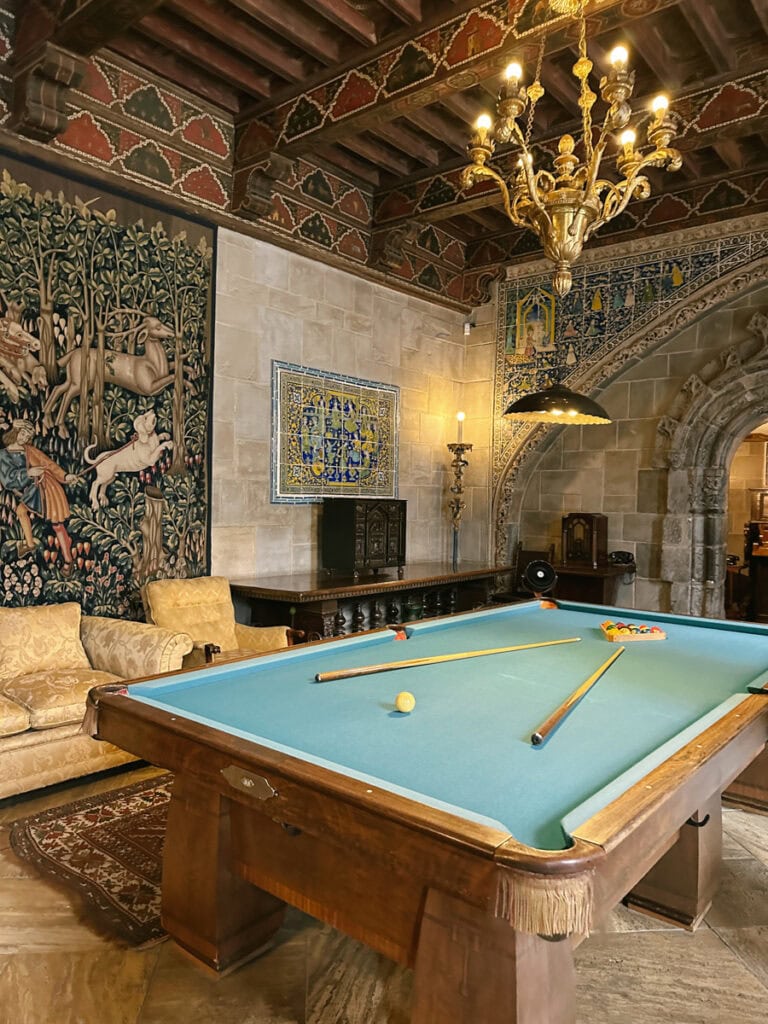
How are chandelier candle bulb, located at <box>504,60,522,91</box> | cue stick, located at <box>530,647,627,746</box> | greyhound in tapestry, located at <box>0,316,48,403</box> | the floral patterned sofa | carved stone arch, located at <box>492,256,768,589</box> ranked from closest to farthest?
1. cue stick, located at <box>530,647,627,746</box>
2. chandelier candle bulb, located at <box>504,60,522,91</box>
3. the floral patterned sofa
4. greyhound in tapestry, located at <box>0,316,48,403</box>
5. carved stone arch, located at <box>492,256,768,589</box>

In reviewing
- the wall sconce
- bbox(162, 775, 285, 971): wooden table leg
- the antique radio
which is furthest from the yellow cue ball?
the antique radio

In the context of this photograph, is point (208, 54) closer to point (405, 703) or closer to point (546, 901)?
point (405, 703)

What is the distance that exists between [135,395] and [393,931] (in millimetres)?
3427

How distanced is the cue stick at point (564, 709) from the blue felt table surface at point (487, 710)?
0.8 inches

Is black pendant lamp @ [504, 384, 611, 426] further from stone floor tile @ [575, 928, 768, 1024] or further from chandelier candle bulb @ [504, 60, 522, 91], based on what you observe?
stone floor tile @ [575, 928, 768, 1024]

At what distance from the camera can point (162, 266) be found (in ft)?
14.3

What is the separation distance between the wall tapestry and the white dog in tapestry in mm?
954

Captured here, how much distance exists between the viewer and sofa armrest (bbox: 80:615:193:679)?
3594mm

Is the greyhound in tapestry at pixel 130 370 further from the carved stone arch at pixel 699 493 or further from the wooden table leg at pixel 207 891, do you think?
the carved stone arch at pixel 699 493

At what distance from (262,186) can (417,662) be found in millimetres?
3442

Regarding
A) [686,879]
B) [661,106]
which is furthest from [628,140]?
[686,879]

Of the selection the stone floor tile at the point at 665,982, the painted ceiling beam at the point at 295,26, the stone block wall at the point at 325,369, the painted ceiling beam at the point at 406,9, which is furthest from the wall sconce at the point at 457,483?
the stone floor tile at the point at 665,982

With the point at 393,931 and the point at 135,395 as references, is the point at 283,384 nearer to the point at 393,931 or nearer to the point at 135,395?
the point at 135,395

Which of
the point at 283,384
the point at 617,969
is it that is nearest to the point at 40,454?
the point at 283,384
